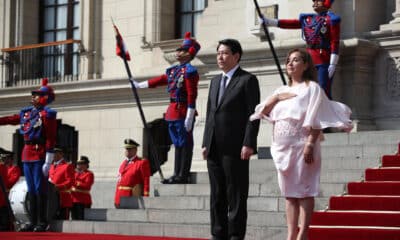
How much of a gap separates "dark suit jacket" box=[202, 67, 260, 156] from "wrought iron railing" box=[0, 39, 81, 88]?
14.4 metres

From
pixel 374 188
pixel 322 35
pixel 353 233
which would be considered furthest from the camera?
pixel 322 35

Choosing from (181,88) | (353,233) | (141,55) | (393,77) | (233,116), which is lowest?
(353,233)

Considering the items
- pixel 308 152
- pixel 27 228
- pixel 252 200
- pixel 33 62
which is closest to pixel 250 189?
pixel 252 200

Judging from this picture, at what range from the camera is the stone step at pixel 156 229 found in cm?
1170

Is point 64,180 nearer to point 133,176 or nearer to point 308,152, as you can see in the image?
point 133,176

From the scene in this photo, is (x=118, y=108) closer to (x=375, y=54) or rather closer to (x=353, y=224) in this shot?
(x=375, y=54)

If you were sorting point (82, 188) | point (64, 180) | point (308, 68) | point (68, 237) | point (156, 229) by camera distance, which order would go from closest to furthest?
point (308, 68) < point (68, 237) < point (156, 229) < point (64, 180) < point (82, 188)

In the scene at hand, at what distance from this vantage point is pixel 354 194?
12.4 m

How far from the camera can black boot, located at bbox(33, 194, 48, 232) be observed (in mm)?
14844

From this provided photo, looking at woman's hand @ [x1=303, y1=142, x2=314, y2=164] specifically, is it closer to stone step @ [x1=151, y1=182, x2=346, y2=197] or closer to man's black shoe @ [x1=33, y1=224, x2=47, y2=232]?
stone step @ [x1=151, y1=182, x2=346, y2=197]

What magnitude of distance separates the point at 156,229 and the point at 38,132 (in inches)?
113

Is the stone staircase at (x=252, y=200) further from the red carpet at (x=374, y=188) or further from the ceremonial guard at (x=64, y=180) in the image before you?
the ceremonial guard at (x=64, y=180)

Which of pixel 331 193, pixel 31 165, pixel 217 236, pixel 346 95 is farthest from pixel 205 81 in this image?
pixel 217 236

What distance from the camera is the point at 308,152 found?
9.42 meters
